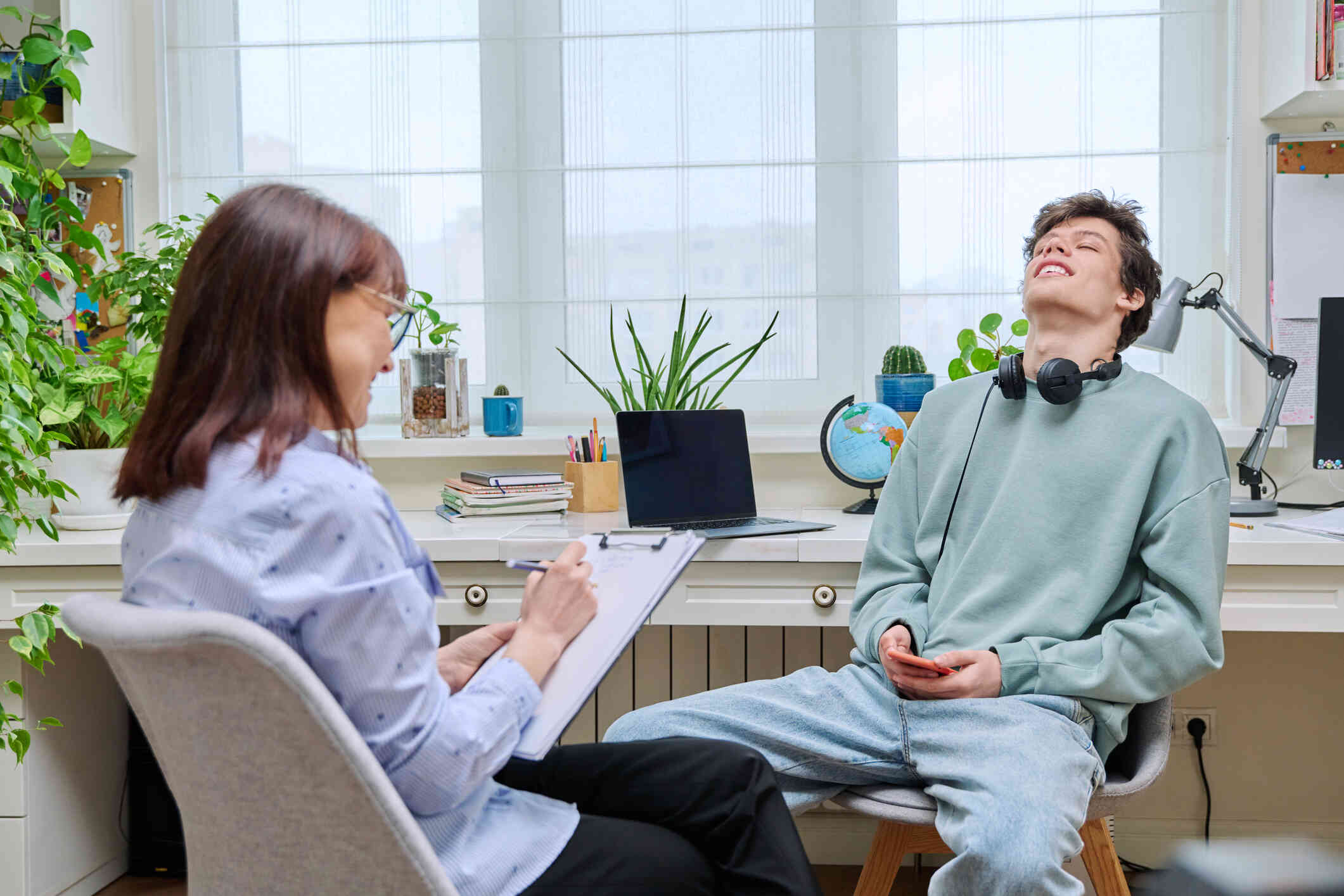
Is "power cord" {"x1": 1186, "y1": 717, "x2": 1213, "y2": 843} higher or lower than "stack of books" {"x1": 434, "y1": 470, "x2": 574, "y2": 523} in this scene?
lower

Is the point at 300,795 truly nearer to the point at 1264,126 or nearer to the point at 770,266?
the point at 770,266

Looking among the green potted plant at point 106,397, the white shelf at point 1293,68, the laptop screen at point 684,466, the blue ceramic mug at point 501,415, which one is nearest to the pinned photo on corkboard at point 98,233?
the green potted plant at point 106,397

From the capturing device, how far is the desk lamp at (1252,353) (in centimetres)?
201

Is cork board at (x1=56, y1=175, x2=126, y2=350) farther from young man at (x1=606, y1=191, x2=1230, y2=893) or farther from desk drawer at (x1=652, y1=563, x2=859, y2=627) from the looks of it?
young man at (x1=606, y1=191, x2=1230, y2=893)

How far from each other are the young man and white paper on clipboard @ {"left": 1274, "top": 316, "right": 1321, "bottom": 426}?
86cm

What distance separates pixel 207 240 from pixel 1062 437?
1.12m

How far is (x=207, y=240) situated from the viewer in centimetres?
83

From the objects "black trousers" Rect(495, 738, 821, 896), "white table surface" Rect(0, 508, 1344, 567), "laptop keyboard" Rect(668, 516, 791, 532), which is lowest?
"black trousers" Rect(495, 738, 821, 896)

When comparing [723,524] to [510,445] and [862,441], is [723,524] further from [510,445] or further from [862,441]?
[510,445]

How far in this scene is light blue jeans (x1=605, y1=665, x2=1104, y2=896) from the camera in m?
1.16

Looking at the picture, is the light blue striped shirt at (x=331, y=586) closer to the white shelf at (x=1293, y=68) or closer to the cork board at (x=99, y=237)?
the cork board at (x=99, y=237)

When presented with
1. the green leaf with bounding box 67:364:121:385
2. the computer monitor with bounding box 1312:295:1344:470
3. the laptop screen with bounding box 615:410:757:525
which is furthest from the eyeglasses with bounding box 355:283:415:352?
the computer monitor with bounding box 1312:295:1344:470

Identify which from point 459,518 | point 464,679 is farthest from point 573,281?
point 464,679

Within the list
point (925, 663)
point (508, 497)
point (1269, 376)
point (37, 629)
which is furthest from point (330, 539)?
point (1269, 376)
